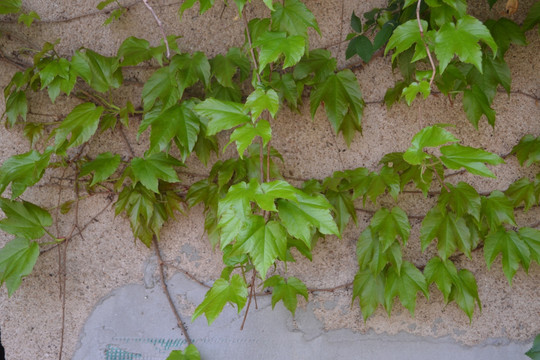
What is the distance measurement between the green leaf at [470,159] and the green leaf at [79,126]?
1.04 metres

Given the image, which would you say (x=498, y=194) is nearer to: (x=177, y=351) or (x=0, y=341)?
(x=177, y=351)

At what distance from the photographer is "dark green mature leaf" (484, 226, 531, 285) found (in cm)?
159

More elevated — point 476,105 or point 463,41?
point 463,41

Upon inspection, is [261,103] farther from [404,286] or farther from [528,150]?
[528,150]

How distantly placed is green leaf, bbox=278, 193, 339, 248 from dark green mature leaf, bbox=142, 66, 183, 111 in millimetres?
537

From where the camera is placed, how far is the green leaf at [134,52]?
1.50m

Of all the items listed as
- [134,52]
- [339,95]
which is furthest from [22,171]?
[339,95]

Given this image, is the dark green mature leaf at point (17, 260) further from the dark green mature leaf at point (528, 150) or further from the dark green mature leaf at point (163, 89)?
the dark green mature leaf at point (528, 150)

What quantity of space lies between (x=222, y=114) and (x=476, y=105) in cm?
86

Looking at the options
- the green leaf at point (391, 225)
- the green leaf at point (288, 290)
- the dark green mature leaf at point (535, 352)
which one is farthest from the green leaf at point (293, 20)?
the dark green mature leaf at point (535, 352)

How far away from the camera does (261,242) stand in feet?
3.86

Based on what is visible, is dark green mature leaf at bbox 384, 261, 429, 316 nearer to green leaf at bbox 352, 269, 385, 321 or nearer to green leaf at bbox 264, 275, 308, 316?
green leaf at bbox 352, 269, 385, 321

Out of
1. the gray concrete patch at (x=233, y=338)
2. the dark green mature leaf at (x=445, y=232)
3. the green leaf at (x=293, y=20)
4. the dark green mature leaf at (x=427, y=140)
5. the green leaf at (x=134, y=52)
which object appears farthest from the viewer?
the gray concrete patch at (x=233, y=338)

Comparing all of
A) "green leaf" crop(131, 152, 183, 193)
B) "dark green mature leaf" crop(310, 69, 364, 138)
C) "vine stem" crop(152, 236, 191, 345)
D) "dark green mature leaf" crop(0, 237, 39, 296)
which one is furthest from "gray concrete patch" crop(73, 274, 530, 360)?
"dark green mature leaf" crop(310, 69, 364, 138)
